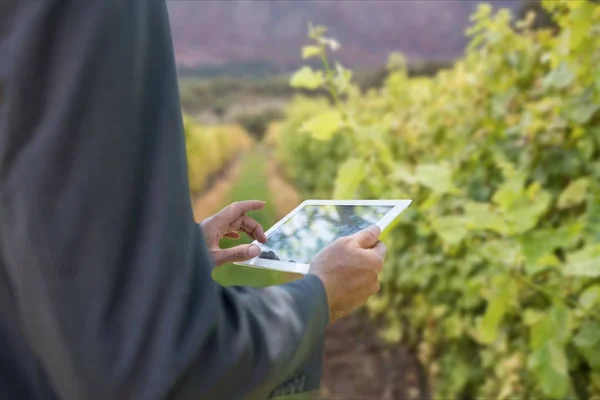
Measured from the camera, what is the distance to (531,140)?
2.18 meters

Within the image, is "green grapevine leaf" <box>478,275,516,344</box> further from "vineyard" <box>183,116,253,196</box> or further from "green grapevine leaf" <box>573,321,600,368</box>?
"vineyard" <box>183,116,253,196</box>

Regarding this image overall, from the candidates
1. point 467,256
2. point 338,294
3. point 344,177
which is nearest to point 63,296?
point 338,294

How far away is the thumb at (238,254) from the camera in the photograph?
98 cm

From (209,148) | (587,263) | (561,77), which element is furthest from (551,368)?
(209,148)

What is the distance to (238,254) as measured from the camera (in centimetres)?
101

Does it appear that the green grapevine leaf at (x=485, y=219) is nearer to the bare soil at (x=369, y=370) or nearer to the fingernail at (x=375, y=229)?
the fingernail at (x=375, y=229)

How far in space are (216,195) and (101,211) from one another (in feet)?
19.4

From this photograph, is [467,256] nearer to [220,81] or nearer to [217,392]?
[217,392]

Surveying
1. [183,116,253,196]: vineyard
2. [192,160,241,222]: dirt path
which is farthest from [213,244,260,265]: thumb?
[183,116,253,196]: vineyard

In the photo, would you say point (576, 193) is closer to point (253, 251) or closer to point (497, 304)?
point (497, 304)

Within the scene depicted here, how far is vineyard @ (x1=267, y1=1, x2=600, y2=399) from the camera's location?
1771mm

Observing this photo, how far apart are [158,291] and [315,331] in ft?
0.73

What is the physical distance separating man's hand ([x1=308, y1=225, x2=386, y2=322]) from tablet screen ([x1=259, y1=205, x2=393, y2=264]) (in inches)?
3.9

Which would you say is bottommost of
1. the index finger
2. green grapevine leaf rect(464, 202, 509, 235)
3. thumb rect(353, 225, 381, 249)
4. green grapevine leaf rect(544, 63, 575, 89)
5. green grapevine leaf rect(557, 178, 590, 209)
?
green grapevine leaf rect(464, 202, 509, 235)
